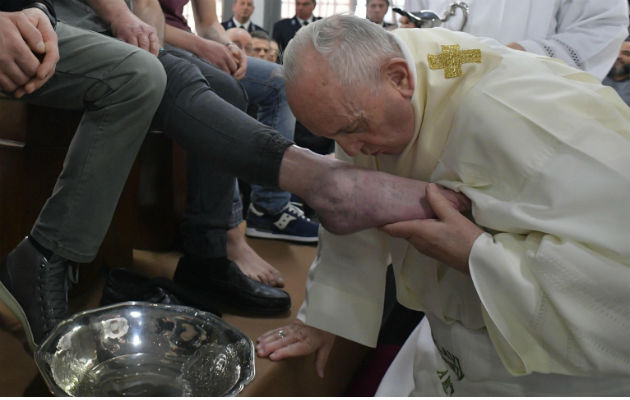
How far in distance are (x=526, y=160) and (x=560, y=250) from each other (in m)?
0.16

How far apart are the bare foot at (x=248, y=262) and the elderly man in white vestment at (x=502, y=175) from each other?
2.05 feet

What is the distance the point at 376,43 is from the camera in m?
1.05

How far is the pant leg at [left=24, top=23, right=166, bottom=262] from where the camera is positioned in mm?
1207

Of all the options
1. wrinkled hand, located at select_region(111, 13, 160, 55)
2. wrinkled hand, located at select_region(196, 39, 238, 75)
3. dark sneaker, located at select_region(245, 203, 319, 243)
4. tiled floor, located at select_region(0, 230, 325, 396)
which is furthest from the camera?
dark sneaker, located at select_region(245, 203, 319, 243)

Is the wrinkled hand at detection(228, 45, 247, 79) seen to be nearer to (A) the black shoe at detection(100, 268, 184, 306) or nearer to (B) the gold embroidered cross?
(A) the black shoe at detection(100, 268, 184, 306)

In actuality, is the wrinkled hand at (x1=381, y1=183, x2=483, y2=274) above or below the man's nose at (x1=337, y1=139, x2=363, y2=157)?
below

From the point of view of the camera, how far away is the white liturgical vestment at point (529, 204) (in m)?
0.96

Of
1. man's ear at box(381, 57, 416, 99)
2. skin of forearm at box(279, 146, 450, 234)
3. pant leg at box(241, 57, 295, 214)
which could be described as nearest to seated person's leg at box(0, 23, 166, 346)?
skin of forearm at box(279, 146, 450, 234)

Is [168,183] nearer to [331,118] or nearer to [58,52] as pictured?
[58,52]

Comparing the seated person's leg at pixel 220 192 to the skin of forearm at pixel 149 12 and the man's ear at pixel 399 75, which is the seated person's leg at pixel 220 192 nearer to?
the skin of forearm at pixel 149 12

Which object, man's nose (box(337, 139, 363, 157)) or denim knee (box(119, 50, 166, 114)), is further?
denim knee (box(119, 50, 166, 114))

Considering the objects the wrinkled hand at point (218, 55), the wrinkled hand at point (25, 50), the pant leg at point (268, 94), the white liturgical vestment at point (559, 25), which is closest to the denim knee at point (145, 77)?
the wrinkled hand at point (25, 50)

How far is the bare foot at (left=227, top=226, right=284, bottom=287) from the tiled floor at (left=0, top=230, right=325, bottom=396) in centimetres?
6

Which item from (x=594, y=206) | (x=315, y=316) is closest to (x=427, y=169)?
(x=594, y=206)
